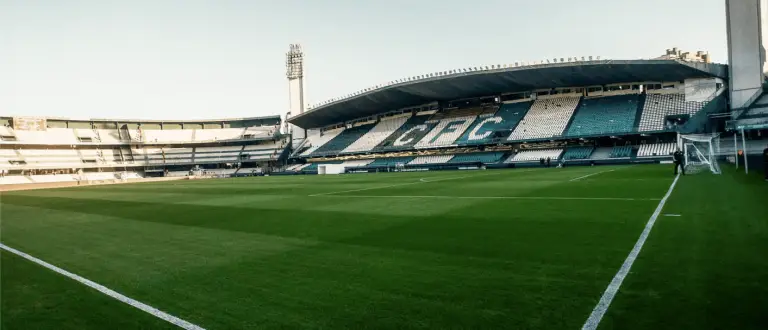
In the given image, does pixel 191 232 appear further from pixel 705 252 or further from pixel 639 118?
pixel 639 118

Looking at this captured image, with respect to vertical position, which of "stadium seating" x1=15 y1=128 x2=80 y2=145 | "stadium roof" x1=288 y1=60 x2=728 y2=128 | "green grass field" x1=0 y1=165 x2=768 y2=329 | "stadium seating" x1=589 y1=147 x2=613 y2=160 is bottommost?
"green grass field" x1=0 y1=165 x2=768 y2=329

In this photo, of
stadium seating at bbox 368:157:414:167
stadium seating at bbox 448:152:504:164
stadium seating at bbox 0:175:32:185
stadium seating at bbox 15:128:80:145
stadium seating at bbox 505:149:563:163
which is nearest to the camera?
stadium seating at bbox 505:149:563:163

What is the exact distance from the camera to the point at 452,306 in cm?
425

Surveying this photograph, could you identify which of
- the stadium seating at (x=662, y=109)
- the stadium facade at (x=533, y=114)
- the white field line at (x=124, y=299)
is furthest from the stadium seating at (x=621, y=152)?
the white field line at (x=124, y=299)

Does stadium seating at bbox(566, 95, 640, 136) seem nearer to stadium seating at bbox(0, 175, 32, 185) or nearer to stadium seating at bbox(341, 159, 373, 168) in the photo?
stadium seating at bbox(341, 159, 373, 168)

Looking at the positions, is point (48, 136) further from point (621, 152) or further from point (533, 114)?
point (621, 152)

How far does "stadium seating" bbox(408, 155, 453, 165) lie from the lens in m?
55.0

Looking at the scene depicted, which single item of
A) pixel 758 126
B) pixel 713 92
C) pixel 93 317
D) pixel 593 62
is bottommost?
pixel 93 317

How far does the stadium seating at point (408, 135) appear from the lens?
5956 cm

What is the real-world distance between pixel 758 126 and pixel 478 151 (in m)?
29.7

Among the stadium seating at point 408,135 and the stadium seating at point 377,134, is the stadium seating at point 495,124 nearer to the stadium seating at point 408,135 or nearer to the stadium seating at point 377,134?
the stadium seating at point 408,135

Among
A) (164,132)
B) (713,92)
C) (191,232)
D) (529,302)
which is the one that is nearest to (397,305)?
(529,302)

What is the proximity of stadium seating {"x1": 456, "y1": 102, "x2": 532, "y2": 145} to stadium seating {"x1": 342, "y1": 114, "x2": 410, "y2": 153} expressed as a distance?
14.2 metres

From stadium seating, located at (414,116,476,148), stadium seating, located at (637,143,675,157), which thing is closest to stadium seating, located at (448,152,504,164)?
stadium seating, located at (414,116,476,148)
